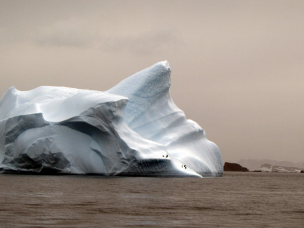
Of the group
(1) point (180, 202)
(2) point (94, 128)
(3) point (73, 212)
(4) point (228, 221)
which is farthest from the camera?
(2) point (94, 128)

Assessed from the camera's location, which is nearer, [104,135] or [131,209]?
[131,209]

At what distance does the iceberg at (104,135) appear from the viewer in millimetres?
28219

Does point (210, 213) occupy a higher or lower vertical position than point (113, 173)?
higher

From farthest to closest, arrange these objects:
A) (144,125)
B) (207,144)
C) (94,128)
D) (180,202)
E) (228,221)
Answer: (207,144)
(144,125)
(94,128)
(180,202)
(228,221)

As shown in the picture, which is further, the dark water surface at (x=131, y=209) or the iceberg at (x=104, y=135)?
the iceberg at (x=104, y=135)

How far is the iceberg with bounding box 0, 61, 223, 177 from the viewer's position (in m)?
28.2

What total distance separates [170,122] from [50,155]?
9.07 m

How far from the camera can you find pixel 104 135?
28453 mm

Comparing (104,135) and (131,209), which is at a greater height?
(131,209)

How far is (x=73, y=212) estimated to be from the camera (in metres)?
13.4

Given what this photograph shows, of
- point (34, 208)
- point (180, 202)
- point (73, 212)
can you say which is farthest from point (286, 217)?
point (34, 208)

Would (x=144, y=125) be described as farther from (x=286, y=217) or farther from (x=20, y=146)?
(x=286, y=217)

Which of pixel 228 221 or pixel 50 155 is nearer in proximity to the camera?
pixel 228 221

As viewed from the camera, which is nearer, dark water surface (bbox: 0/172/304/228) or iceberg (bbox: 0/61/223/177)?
dark water surface (bbox: 0/172/304/228)
